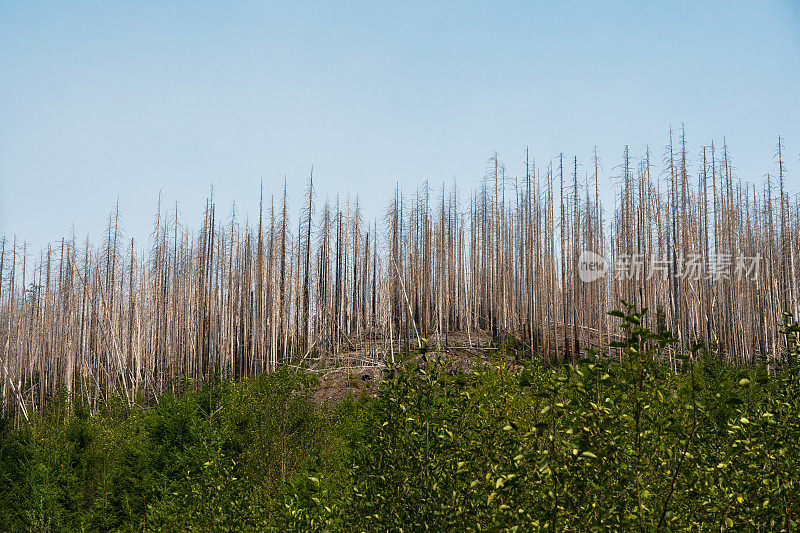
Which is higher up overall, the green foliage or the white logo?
the white logo

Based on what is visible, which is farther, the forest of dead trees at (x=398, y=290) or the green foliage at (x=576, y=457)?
the forest of dead trees at (x=398, y=290)

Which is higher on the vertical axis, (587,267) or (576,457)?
(587,267)

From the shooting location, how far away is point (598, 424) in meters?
2.60

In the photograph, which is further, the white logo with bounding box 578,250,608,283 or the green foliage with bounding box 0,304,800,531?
A: the white logo with bounding box 578,250,608,283

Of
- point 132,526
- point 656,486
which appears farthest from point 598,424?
point 132,526

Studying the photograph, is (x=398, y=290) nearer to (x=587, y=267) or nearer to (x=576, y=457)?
(x=587, y=267)

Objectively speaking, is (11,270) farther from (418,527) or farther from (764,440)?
(764,440)

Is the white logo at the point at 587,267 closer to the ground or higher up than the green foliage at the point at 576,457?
higher up

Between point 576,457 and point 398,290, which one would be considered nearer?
point 576,457

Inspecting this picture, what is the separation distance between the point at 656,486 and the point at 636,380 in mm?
1206

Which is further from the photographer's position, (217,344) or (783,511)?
(217,344)

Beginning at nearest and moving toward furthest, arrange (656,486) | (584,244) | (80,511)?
(656,486), (80,511), (584,244)

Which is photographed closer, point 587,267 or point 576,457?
point 576,457

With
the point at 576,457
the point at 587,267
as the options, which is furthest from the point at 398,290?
the point at 576,457
